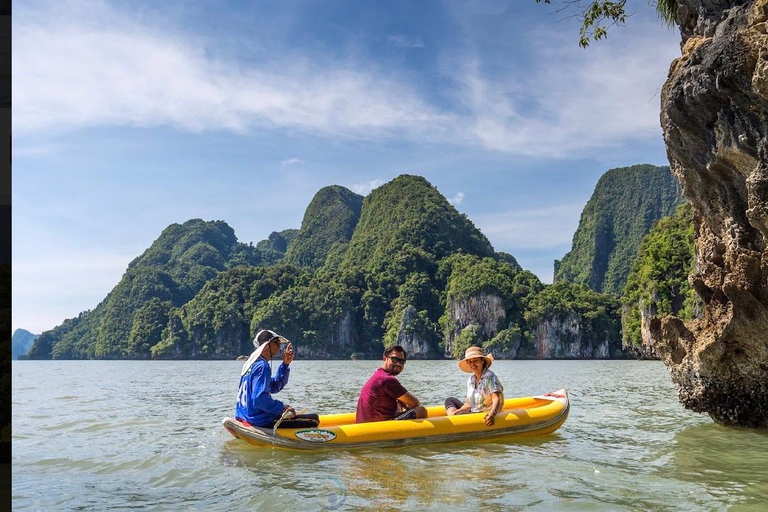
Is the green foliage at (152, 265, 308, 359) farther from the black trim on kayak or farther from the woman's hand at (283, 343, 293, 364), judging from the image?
the woman's hand at (283, 343, 293, 364)

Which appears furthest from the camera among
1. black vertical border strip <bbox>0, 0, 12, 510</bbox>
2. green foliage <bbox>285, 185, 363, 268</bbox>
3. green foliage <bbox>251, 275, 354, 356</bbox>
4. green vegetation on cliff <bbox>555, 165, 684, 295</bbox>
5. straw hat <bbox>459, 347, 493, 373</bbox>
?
green foliage <bbox>285, 185, 363, 268</bbox>

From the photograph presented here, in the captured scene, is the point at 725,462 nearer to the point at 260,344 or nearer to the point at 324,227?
the point at 260,344

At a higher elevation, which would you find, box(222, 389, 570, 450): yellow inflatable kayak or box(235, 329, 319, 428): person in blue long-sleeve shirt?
box(235, 329, 319, 428): person in blue long-sleeve shirt

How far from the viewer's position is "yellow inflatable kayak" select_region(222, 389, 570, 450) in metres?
7.12

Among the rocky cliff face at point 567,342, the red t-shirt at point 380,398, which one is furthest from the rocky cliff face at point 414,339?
the red t-shirt at point 380,398

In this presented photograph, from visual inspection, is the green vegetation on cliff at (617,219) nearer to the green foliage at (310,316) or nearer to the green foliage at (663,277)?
the green foliage at (310,316)

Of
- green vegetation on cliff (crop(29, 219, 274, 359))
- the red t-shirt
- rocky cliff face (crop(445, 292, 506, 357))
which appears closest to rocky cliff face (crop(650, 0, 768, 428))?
the red t-shirt

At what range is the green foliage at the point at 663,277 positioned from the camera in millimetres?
49969

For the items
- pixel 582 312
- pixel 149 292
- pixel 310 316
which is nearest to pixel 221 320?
pixel 310 316

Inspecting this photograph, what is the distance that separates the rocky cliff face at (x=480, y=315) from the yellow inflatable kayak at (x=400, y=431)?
75358 millimetres

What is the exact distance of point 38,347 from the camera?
127 meters

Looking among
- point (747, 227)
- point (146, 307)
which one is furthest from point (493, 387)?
point (146, 307)

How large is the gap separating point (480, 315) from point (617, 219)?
61.1 metres

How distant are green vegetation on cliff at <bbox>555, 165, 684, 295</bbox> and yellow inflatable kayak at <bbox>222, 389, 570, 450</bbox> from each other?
118717 mm
